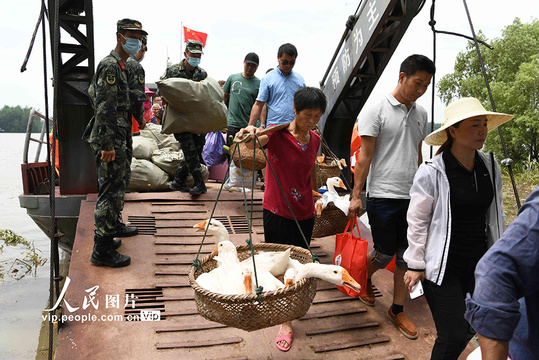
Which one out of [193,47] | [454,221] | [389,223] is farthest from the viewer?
[193,47]

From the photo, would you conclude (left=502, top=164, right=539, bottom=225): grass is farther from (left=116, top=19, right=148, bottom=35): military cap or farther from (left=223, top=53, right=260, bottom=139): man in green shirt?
(left=116, top=19, right=148, bottom=35): military cap

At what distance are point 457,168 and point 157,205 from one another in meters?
3.93

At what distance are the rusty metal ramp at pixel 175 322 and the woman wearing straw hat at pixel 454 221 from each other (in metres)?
0.83

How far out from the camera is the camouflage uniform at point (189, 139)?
5.34 meters

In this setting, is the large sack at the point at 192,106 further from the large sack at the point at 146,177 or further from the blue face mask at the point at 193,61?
the large sack at the point at 146,177

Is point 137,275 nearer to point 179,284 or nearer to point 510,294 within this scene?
point 179,284

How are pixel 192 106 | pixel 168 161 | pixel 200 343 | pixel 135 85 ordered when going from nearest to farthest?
1. pixel 200 343
2. pixel 135 85
3. pixel 192 106
4. pixel 168 161

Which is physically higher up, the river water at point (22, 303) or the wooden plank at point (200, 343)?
the wooden plank at point (200, 343)

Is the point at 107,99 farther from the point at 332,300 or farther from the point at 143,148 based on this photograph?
the point at 143,148

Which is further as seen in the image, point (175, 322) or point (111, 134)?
point (111, 134)

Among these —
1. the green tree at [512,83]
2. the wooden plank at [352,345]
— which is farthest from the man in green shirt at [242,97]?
the green tree at [512,83]

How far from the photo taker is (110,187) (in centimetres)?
388

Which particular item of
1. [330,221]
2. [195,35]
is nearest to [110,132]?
[330,221]

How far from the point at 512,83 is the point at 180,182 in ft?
63.3
